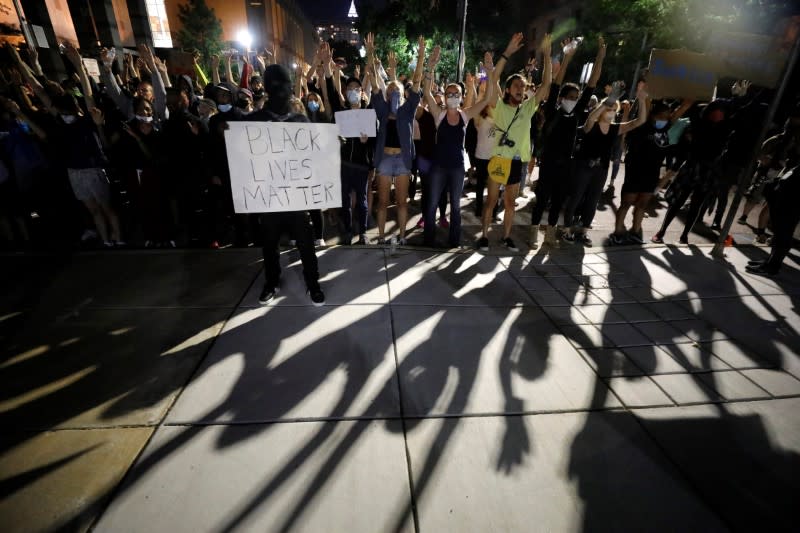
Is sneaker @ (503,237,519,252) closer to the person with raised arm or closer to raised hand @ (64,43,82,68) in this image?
the person with raised arm

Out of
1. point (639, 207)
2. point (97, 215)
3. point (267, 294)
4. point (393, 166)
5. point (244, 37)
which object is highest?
point (244, 37)

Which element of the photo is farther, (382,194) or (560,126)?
(382,194)

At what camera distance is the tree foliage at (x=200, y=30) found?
159ft

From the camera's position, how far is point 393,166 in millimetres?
4840

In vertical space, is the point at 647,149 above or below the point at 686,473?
above

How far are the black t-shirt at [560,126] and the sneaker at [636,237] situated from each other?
1919 mm

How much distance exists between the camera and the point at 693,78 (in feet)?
15.4

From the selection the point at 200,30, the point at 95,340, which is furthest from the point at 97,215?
the point at 200,30

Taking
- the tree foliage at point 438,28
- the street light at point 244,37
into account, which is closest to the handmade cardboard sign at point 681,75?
the tree foliage at point 438,28

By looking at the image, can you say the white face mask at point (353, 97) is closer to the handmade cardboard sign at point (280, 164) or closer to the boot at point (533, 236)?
the handmade cardboard sign at point (280, 164)

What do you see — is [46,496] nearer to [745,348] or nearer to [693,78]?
[745,348]

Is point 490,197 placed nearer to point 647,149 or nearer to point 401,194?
point 401,194

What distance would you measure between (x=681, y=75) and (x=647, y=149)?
0.95 meters

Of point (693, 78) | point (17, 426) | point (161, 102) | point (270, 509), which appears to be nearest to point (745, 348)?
point (693, 78)
